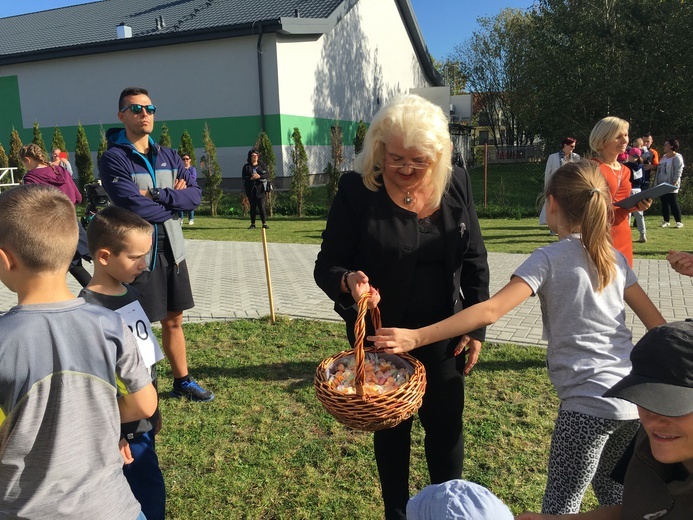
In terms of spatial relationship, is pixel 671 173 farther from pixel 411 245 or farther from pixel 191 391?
pixel 411 245

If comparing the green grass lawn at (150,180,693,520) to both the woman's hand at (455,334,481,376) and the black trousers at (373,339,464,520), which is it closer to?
the black trousers at (373,339,464,520)

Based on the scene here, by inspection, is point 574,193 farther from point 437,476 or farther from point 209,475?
point 209,475

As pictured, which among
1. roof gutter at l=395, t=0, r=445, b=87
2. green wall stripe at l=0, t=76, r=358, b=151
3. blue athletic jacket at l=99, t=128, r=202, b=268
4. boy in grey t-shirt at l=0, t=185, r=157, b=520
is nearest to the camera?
boy in grey t-shirt at l=0, t=185, r=157, b=520

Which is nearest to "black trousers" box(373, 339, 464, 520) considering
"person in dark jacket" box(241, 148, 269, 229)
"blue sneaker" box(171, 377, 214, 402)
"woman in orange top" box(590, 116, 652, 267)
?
"woman in orange top" box(590, 116, 652, 267)

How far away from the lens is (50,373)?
57.5 inches

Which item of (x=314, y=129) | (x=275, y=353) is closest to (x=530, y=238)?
(x=275, y=353)

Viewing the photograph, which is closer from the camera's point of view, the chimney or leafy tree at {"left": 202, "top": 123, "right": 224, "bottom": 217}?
leafy tree at {"left": 202, "top": 123, "right": 224, "bottom": 217}

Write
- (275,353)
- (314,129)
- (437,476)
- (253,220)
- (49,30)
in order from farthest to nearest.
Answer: (49,30)
(314,129)
(253,220)
(275,353)
(437,476)

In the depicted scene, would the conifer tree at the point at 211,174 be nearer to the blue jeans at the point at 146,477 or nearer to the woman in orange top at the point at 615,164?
the woman in orange top at the point at 615,164

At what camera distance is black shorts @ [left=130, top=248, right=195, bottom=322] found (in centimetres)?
362

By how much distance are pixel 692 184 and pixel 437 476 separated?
52.7ft

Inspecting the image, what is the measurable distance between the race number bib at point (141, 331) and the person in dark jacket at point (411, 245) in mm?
797

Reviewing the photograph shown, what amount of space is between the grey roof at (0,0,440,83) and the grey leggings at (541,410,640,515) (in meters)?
18.7

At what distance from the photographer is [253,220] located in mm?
15047
